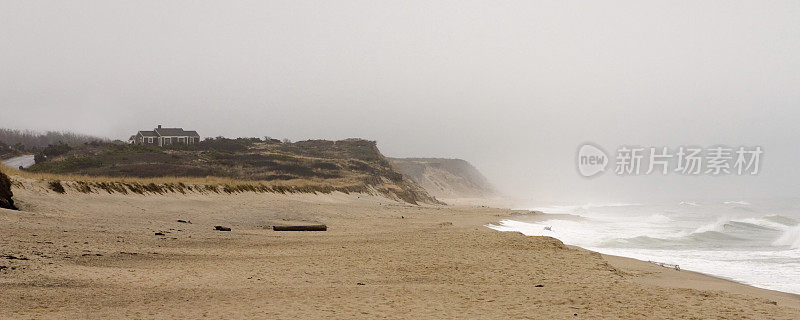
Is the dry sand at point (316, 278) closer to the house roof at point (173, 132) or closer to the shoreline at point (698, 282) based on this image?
the shoreline at point (698, 282)

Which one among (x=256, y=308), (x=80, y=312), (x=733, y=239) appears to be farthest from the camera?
(x=733, y=239)

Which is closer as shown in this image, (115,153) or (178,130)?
(115,153)

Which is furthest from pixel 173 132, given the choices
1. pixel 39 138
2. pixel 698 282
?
pixel 698 282

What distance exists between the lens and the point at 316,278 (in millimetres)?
9086

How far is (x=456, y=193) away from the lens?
366 ft

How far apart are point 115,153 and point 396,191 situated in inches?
1188

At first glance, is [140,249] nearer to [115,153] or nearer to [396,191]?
[396,191]

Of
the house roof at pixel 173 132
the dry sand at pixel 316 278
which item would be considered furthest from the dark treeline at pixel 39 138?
the dry sand at pixel 316 278

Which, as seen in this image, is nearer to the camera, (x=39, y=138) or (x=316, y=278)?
(x=316, y=278)

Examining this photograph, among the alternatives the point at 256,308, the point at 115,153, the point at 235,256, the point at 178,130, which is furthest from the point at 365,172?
the point at 256,308

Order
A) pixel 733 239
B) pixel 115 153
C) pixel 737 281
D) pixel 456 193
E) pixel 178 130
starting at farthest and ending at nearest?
1. pixel 456 193
2. pixel 178 130
3. pixel 115 153
4. pixel 733 239
5. pixel 737 281

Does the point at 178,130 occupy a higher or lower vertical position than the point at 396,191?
higher

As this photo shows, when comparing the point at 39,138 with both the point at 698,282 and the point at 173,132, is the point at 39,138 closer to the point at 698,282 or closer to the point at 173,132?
the point at 173,132

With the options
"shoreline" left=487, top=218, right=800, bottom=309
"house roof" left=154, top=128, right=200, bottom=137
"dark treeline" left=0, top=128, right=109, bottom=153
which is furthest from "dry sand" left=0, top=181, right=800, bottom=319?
"dark treeline" left=0, top=128, right=109, bottom=153
